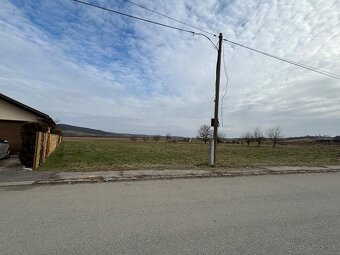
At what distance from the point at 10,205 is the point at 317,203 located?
681cm

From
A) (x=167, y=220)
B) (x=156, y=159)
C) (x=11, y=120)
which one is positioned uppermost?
(x=11, y=120)

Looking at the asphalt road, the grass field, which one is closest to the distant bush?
the grass field

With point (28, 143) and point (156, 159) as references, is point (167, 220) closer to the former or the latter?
point (28, 143)

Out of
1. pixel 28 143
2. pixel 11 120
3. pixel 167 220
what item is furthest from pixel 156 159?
pixel 167 220

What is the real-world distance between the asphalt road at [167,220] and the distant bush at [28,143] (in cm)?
417

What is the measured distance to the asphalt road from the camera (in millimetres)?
4203

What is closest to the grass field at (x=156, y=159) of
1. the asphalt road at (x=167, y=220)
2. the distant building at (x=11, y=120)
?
the distant building at (x=11, y=120)

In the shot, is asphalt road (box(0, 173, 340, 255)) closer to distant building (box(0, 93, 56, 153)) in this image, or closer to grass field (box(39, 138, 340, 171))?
grass field (box(39, 138, 340, 171))

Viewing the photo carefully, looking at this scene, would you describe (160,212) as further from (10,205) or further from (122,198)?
(10,205)

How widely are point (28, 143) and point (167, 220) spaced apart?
8732 millimetres

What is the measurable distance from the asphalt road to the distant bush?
417 cm

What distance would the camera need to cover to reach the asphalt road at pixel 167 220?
420cm

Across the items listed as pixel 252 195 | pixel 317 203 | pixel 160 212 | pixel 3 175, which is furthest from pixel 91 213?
pixel 3 175

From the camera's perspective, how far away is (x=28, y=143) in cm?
1197
